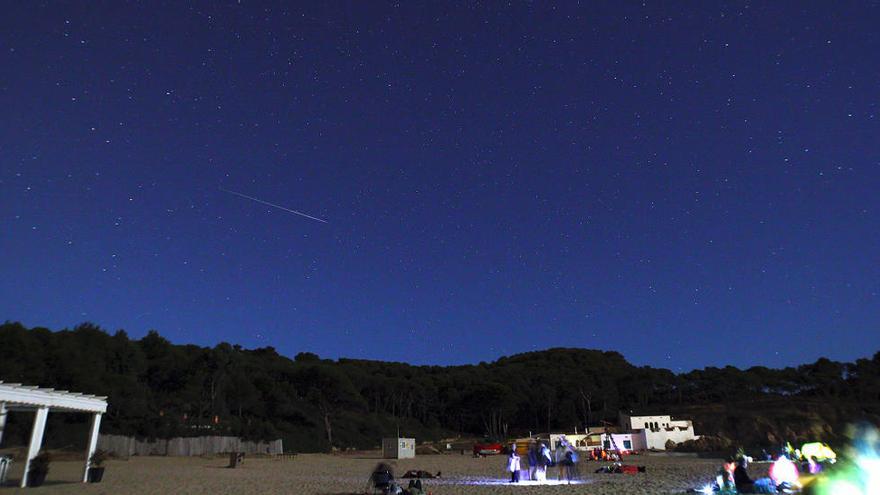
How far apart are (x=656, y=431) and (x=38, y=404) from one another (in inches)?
2311

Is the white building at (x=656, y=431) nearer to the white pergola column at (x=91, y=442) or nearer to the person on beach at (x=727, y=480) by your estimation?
the person on beach at (x=727, y=480)

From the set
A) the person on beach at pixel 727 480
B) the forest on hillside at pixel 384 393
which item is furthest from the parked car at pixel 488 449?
the person on beach at pixel 727 480

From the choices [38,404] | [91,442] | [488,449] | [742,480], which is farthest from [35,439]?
[488,449]

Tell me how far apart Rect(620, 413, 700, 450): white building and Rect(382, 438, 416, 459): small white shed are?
2623cm

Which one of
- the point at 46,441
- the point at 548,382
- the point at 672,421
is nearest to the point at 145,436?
the point at 46,441

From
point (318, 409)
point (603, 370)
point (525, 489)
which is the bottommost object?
point (525, 489)

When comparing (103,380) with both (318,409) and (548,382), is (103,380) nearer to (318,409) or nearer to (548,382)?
(318,409)

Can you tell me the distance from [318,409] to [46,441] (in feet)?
115

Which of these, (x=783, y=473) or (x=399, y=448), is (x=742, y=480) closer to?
(x=783, y=473)

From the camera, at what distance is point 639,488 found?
762 inches

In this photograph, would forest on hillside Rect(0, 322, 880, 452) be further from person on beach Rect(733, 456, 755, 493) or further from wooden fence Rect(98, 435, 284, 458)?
person on beach Rect(733, 456, 755, 493)

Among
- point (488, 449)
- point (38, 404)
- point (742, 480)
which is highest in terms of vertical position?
point (38, 404)

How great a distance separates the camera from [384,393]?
9331 cm

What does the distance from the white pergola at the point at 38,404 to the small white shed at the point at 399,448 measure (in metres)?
29.6
